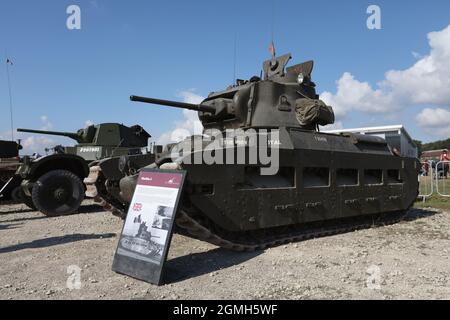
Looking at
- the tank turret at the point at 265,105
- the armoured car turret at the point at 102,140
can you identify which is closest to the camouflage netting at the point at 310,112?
the tank turret at the point at 265,105

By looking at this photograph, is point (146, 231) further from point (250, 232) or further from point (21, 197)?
point (21, 197)

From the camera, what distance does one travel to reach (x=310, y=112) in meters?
8.91

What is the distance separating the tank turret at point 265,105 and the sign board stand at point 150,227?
3222 mm

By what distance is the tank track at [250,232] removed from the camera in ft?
20.6

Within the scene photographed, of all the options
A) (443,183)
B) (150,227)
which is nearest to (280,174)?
(150,227)

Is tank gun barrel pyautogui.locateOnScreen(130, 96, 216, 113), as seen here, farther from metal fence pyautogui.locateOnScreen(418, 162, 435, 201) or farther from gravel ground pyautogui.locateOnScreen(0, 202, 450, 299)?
metal fence pyautogui.locateOnScreen(418, 162, 435, 201)

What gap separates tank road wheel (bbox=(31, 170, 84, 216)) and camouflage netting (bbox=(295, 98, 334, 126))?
6.59 metres

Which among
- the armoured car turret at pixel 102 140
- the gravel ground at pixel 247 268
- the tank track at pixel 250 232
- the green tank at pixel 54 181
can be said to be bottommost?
the gravel ground at pixel 247 268

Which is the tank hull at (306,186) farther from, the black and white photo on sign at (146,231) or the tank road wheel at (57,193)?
the tank road wheel at (57,193)

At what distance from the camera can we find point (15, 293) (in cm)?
495

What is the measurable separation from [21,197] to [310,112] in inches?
362

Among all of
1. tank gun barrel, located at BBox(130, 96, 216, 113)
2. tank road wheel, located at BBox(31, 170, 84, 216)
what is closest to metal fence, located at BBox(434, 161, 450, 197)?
tank gun barrel, located at BBox(130, 96, 216, 113)

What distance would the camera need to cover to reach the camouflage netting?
351 inches

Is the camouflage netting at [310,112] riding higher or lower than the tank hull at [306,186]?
higher
